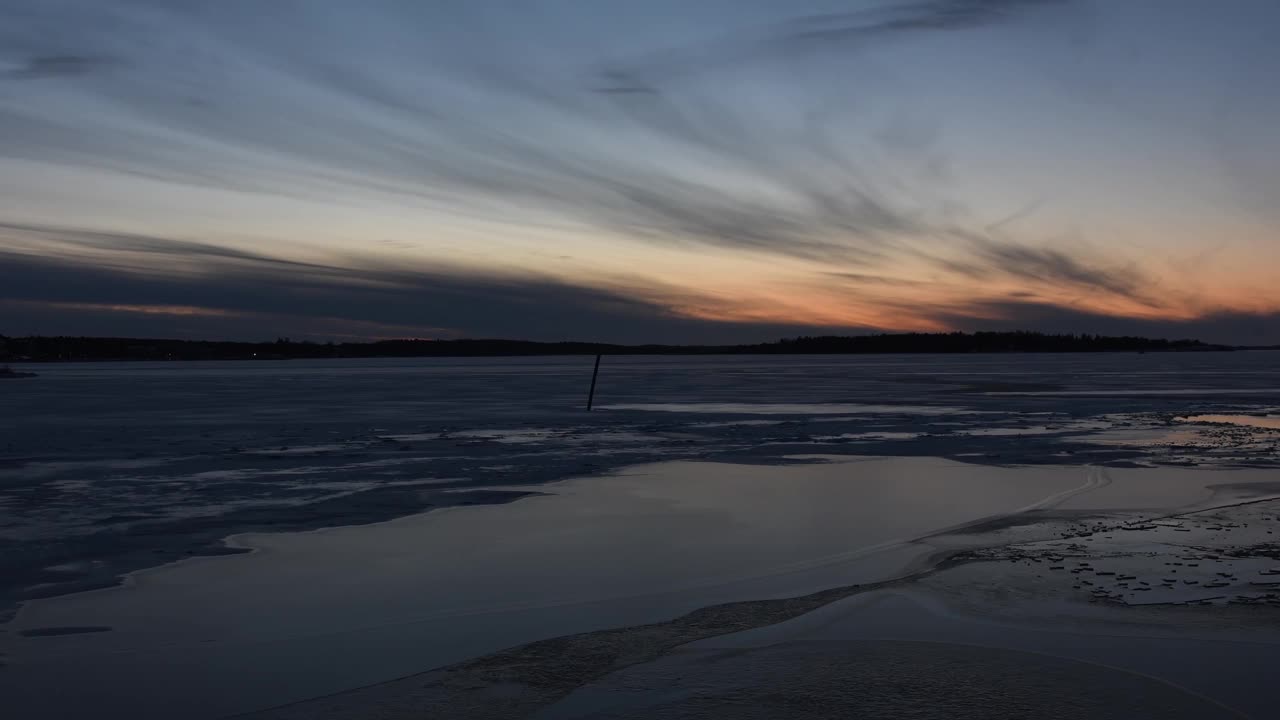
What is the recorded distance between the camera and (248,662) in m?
7.36

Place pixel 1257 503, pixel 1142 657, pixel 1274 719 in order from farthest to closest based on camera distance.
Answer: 1. pixel 1257 503
2. pixel 1142 657
3. pixel 1274 719

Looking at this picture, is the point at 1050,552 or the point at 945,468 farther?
the point at 945,468

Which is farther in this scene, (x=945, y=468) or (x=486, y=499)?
(x=945, y=468)

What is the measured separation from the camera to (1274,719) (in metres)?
5.88

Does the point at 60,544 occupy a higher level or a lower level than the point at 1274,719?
lower

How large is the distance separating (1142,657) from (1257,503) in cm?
868

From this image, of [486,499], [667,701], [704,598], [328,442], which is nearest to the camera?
[667,701]

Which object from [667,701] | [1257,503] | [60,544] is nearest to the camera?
[667,701]

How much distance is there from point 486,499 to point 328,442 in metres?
11.3

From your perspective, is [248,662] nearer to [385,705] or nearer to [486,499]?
[385,705]

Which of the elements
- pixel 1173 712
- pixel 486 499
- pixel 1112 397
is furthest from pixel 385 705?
pixel 1112 397

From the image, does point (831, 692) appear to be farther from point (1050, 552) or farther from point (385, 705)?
point (1050, 552)

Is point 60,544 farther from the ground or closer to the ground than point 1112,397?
closer to the ground

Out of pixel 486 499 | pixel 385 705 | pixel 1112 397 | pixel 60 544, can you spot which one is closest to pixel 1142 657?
pixel 385 705
